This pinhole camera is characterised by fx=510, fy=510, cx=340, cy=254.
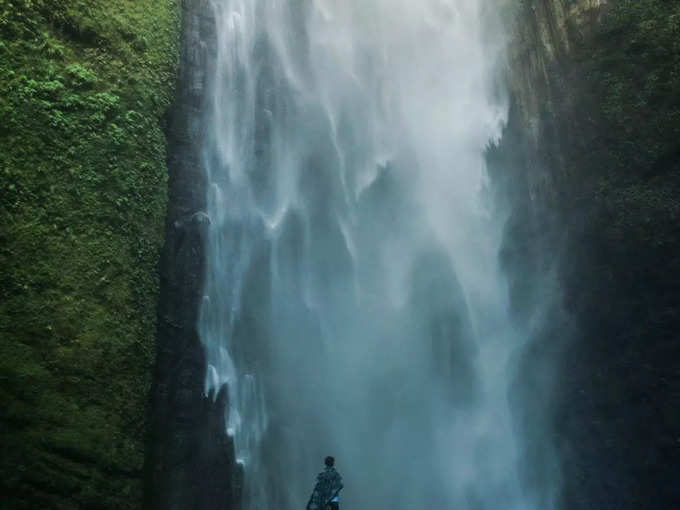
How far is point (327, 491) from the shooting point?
816 cm

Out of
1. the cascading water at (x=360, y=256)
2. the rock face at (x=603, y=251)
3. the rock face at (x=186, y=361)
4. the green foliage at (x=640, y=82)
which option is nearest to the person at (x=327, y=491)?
the rock face at (x=186, y=361)

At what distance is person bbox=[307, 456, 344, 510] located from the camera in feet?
26.6

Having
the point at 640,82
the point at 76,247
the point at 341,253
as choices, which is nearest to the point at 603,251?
the point at 640,82

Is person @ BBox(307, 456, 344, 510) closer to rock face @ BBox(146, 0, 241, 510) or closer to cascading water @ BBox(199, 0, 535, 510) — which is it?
rock face @ BBox(146, 0, 241, 510)

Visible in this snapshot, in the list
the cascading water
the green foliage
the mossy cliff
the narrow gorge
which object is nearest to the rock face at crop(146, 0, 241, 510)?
the narrow gorge

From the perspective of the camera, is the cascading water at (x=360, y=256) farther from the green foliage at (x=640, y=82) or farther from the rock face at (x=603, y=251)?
the green foliage at (x=640, y=82)

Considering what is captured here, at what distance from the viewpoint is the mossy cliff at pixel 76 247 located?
8.00 metres

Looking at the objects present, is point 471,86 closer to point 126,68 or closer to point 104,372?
point 126,68

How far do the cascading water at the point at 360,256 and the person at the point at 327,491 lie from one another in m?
5.16

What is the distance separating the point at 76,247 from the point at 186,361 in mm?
3618

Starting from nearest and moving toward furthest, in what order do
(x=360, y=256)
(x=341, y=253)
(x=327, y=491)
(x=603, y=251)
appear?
1. (x=327, y=491)
2. (x=603, y=251)
3. (x=341, y=253)
4. (x=360, y=256)

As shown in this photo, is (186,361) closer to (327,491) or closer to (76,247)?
(76,247)

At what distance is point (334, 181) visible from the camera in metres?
18.7

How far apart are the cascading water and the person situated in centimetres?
516
